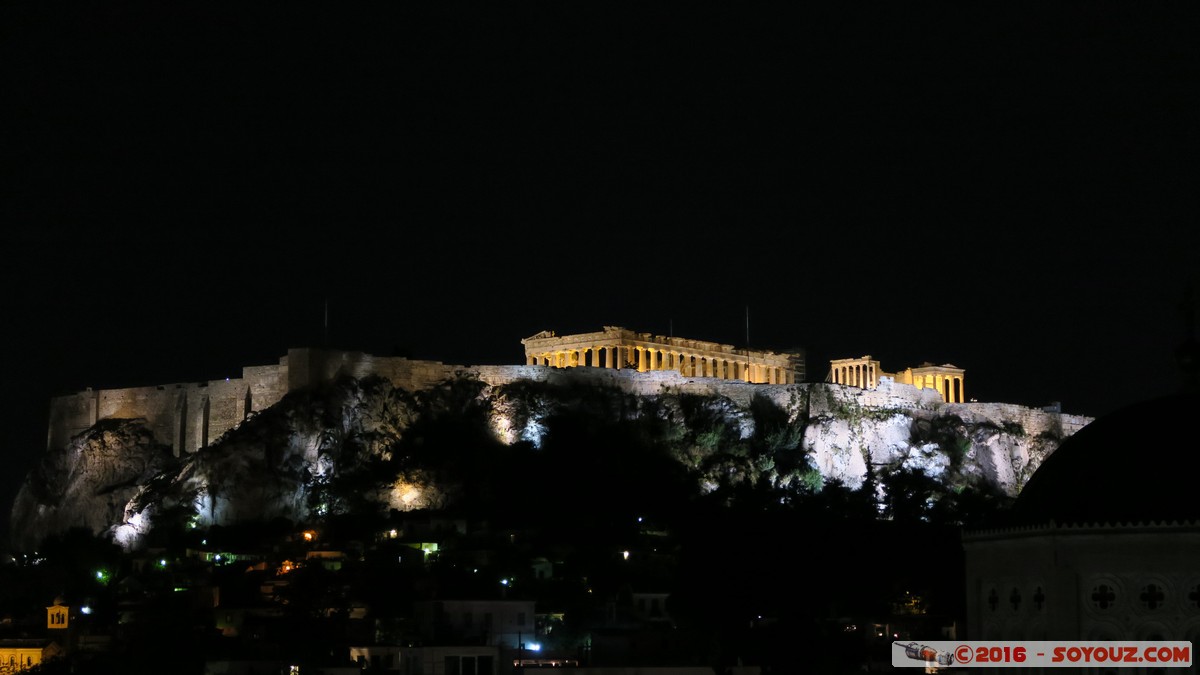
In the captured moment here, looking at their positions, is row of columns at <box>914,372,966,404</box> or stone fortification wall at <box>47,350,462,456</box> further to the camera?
row of columns at <box>914,372,966,404</box>

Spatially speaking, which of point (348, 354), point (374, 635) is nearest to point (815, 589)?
point (374, 635)

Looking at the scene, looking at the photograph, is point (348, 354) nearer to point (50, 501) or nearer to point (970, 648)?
point (50, 501)

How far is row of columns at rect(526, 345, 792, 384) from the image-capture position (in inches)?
4392

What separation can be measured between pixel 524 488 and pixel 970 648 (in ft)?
234

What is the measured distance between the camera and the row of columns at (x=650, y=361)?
11156cm

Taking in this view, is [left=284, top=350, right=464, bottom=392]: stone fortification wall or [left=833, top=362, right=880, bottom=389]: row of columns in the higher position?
[left=833, top=362, right=880, bottom=389]: row of columns

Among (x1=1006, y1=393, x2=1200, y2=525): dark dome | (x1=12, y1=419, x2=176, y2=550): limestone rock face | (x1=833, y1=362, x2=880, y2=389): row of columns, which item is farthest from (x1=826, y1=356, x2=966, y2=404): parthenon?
(x1=1006, y1=393, x2=1200, y2=525): dark dome

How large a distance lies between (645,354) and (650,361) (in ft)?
1.77

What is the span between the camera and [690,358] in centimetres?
11412

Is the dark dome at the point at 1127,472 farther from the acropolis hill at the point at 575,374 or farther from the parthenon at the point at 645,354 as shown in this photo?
the parthenon at the point at 645,354

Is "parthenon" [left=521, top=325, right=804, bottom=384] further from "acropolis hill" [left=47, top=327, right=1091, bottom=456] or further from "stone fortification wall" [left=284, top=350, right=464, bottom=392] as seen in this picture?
"stone fortification wall" [left=284, top=350, right=464, bottom=392]

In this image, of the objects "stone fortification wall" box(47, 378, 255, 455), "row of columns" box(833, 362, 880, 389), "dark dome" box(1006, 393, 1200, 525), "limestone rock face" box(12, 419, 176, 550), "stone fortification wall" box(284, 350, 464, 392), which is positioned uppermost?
"row of columns" box(833, 362, 880, 389)

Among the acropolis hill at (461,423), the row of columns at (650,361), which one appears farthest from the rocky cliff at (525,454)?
the row of columns at (650,361)

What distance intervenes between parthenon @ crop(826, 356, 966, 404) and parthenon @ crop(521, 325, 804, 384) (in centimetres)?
640
